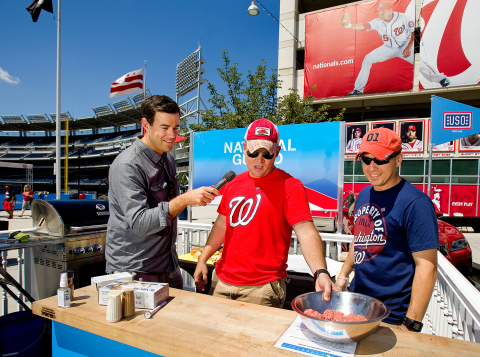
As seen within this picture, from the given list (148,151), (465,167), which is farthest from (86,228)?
(465,167)

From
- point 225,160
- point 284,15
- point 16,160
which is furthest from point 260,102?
point 16,160

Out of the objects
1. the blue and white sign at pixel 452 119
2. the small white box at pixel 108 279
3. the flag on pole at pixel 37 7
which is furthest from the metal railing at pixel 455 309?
the flag on pole at pixel 37 7

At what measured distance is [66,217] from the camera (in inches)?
112

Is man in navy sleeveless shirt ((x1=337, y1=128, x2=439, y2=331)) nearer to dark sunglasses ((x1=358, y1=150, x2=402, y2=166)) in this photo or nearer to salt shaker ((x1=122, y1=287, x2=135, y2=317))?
dark sunglasses ((x1=358, y1=150, x2=402, y2=166))

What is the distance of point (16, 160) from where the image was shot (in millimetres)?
51688

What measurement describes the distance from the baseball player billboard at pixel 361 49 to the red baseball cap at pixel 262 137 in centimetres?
1627

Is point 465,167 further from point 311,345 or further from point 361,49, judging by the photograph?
point 311,345

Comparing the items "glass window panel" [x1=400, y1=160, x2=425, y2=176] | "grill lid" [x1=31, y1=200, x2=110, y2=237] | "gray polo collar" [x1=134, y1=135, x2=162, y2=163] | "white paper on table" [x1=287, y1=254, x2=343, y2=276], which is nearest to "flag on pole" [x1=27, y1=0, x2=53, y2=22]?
"grill lid" [x1=31, y1=200, x2=110, y2=237]

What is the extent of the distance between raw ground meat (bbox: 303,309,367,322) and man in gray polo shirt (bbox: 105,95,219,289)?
0.83m

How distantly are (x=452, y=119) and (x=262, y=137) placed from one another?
5468mm

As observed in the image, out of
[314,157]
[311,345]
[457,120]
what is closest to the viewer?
[311,345]

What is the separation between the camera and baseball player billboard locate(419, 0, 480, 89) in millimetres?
16047

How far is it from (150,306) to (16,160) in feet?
212

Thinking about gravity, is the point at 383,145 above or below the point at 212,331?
above
